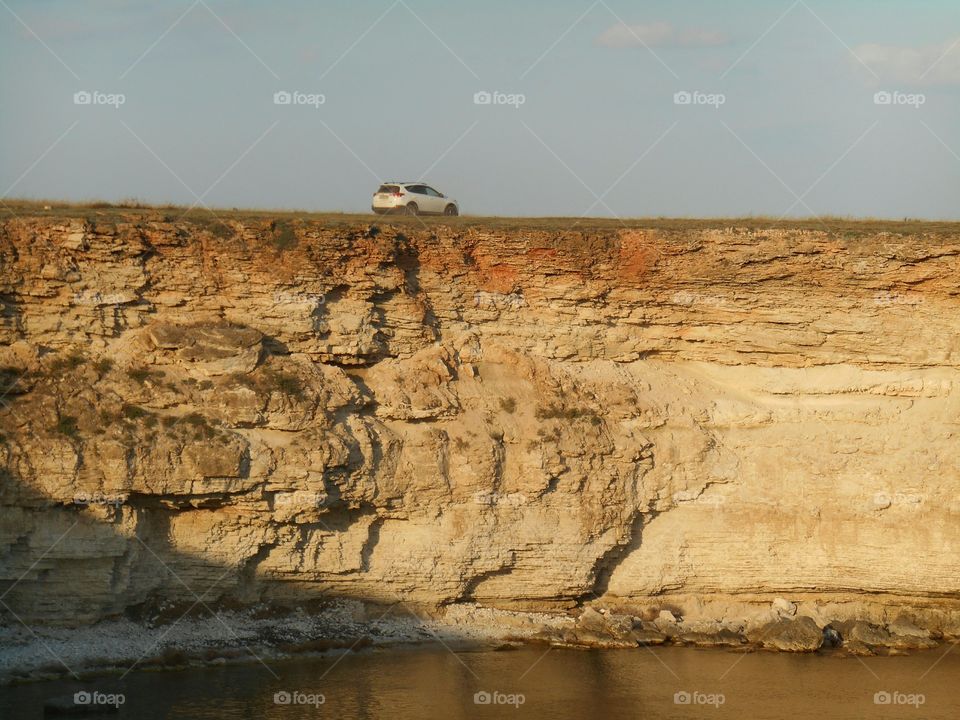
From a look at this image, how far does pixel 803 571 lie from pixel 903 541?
2333 mm

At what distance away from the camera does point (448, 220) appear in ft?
107

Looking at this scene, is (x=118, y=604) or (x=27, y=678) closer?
(x=27, y=678)

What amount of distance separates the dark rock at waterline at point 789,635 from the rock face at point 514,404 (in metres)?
0.34

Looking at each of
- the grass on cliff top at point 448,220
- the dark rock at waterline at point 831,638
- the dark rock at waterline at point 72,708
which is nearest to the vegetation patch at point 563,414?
the grass on cliff top at point 448,220

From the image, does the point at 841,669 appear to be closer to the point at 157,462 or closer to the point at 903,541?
the point at 903,541

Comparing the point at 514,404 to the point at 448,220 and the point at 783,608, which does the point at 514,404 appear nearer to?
the point at 448,220

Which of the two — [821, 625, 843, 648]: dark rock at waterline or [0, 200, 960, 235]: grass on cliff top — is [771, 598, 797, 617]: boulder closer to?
[821, 625, 843, 648]: dark rock at waterline

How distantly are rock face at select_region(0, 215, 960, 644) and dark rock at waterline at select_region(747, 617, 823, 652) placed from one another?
13.3 inches

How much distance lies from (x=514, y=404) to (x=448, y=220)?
15.9ft

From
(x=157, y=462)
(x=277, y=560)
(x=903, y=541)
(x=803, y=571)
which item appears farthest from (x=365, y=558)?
(x=903, y=541)

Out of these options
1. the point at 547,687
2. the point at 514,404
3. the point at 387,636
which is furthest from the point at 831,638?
the point at 387,636

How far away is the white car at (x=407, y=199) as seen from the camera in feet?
120

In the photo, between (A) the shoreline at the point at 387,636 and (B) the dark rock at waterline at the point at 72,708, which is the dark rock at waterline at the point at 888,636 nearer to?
(A) the shoreline at the point at 387,636

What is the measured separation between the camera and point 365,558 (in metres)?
30.0
